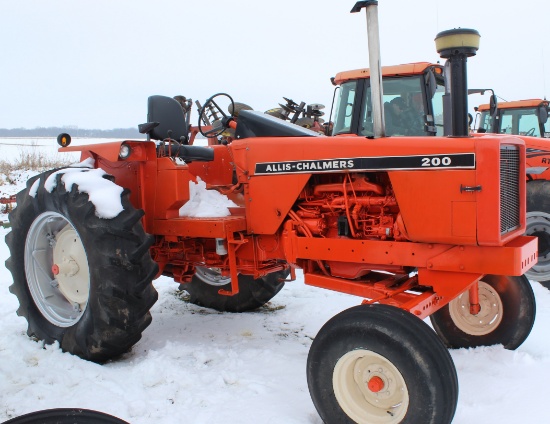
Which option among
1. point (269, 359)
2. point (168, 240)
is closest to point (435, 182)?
point (269, 359)

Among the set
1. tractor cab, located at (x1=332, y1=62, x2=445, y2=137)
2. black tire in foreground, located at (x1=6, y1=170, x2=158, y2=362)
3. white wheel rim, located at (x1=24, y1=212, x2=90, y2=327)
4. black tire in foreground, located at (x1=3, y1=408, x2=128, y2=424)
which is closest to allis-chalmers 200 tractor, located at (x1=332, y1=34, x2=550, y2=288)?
tractor cab, located at (x1=332, y1=62, x2=445, y2=137)

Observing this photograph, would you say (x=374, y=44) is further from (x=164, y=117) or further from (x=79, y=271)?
(x=79, y=271)

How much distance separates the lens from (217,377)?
347cm

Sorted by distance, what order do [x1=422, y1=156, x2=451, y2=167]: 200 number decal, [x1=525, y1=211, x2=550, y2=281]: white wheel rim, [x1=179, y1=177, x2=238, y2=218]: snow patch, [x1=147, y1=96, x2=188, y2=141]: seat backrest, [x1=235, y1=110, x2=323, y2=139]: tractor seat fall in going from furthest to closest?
[x1=525, y1=211, x2=550, y2=281]: white wheel rim < [x1=147, y1=96, x2=188, y2=141]: seat backrest < [x1=179, y1=177, x2=238, y2=218]: snow patch < [x1=235, y1=110, x2=323, y2=139]: tractor seat < [x1=422, y1=156, x2=451, y2=167]: 200 number decal

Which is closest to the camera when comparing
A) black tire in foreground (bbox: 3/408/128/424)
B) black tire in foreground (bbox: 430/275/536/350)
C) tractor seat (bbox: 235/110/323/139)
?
black tire in foreground (bbox: 3/408/128/424)

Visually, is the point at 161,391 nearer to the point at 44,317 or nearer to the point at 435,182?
the point at 44,317

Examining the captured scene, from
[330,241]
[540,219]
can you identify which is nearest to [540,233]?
[540,219]

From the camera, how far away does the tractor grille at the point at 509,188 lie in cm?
295

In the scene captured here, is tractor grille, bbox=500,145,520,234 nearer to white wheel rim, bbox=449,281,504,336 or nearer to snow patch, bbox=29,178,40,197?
white wheel rim, bbox=449,281,504,336

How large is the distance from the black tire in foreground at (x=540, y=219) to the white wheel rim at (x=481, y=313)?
7.80 feet

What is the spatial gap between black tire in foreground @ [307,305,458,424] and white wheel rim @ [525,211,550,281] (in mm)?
3872

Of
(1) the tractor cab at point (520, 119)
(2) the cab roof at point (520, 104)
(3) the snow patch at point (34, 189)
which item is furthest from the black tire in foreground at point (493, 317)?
(2) the cab roof at point (520, 104)

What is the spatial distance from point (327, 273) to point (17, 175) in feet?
39.1

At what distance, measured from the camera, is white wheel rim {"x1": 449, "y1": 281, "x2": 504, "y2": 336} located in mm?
3891
